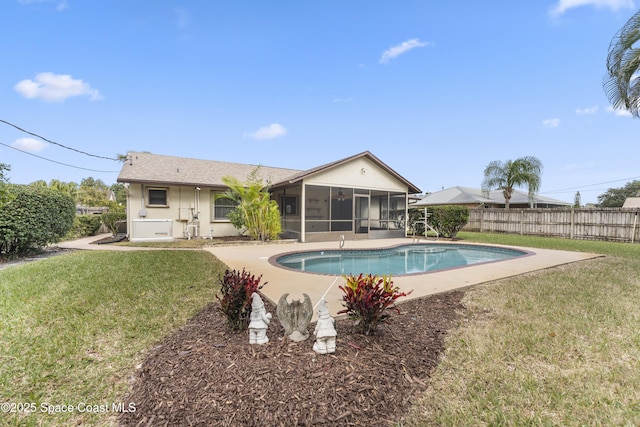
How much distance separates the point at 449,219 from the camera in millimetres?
15570

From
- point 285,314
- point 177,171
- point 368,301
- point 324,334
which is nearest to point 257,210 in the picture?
point 177,171

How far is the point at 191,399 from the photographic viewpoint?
222cm

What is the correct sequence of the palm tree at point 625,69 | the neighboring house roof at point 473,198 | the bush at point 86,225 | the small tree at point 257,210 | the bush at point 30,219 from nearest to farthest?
the palm tree at point 625,69
the bush at point 30,219
the small tree at point 257,210
the bush at point 86,225
the neighboring house roof at point 473,198

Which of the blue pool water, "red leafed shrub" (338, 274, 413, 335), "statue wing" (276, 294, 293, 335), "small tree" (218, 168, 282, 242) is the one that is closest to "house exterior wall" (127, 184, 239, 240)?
"small tree" (218, 168, 282, 242)

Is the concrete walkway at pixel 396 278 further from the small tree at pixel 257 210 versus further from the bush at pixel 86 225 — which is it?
the bush at pixel 86 225

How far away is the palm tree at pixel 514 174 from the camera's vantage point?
22.2 meters

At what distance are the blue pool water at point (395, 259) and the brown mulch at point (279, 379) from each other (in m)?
4.91

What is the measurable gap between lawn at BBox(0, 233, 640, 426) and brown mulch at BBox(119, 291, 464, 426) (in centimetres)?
22

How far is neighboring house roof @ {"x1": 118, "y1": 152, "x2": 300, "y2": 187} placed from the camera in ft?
43.9

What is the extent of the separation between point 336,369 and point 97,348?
9.00 ft

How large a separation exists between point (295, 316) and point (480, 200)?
30260mm

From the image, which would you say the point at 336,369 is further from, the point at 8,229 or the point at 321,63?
the point at 321,63

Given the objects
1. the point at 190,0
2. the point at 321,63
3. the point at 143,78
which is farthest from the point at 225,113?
the point at 190,0

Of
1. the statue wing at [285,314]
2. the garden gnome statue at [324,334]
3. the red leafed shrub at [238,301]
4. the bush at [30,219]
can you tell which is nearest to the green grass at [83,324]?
the red leafed shrub at [238,301]
